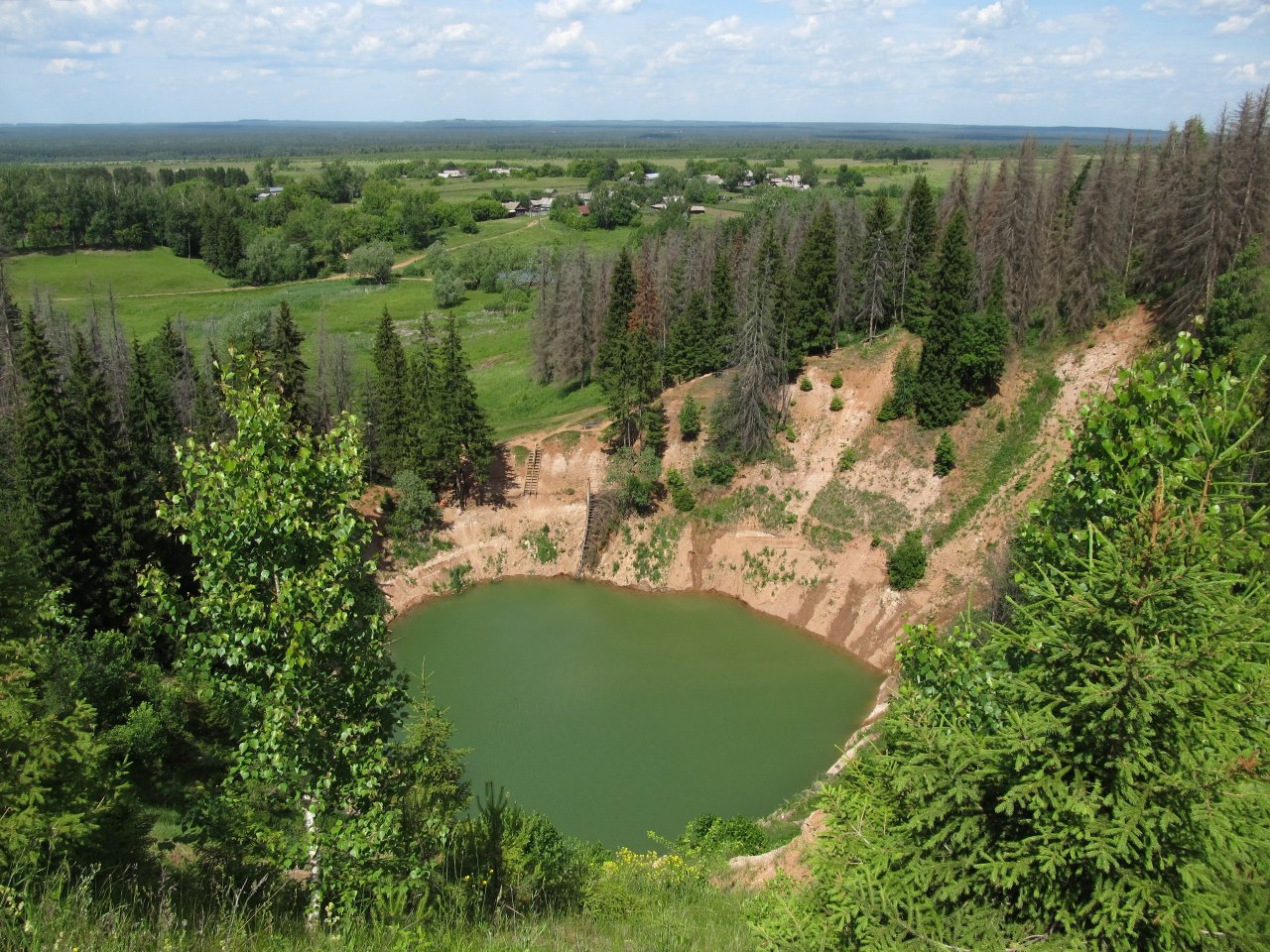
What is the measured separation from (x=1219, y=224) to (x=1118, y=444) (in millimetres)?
34408

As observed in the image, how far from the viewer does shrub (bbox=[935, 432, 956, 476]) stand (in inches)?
1512

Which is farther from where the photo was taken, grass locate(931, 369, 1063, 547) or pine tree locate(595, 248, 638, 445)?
pine tree locate(595, 248, 638, 445)

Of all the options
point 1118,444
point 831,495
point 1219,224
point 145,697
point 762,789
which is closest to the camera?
point 1118,444

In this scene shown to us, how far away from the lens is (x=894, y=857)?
23.4 ft

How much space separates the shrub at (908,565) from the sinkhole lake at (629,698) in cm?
439

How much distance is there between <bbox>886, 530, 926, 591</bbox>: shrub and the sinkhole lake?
4391 millimetres

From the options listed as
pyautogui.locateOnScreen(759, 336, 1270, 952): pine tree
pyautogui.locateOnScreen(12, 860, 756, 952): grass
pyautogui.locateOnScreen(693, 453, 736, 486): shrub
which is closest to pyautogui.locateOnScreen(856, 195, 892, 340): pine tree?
pyautogui.locateOnScreen(693, 453, 736, 486): shrub

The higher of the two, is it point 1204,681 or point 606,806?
point 1204,681

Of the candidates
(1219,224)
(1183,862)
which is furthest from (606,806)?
(1219,224)

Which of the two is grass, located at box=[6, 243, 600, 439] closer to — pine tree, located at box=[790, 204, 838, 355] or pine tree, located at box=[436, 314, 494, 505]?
pine tree, located at box=[436, 314, 494, 505]

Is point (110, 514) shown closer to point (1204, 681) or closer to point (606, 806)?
point (606, 806)

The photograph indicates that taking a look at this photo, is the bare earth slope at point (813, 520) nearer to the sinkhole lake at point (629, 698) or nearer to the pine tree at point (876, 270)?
the sinkhole lake at point (629, 698)

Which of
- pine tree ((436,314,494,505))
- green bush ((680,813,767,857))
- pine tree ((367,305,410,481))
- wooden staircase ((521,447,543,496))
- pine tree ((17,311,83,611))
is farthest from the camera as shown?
wooden staircase ((521,447,543,496))

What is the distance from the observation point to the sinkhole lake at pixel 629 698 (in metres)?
25.4
